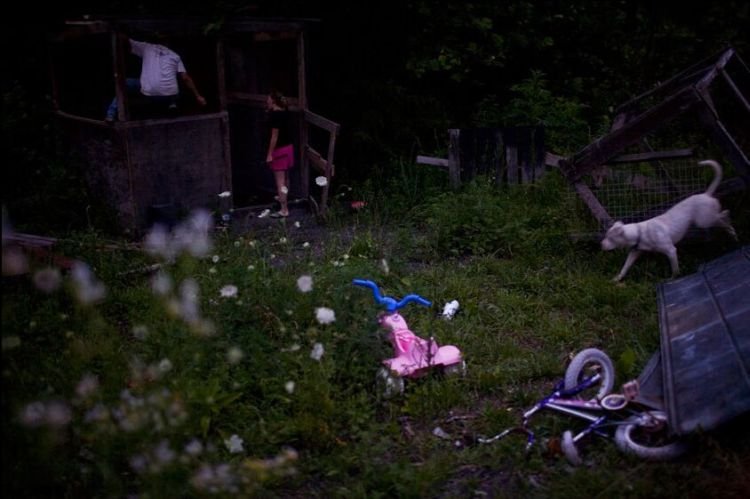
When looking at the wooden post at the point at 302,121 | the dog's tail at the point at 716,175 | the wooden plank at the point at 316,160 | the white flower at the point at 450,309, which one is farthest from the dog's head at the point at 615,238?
the wooden post at the point at 302,121

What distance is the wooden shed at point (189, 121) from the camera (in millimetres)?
8672

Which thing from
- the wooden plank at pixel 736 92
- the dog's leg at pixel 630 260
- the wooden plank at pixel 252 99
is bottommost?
the dog's leg at pixel 630 260

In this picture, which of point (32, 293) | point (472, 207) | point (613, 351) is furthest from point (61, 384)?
point (472, 207)

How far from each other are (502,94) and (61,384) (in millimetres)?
9595

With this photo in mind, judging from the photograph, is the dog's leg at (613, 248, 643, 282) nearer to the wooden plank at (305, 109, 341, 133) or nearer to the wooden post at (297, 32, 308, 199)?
the wooden plank at (305, 109, 341, 133)

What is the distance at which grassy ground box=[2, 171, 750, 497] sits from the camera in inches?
142

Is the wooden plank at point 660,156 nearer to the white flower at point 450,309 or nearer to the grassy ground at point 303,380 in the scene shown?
the grassy ground at point 303,380

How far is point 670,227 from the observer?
6.49 metres

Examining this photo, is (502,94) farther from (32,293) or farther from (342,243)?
(32,293)

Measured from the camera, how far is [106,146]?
8.84 meters

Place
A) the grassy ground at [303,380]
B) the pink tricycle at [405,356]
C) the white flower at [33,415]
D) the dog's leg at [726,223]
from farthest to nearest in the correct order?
the dog's leg at [726,223], the pink tricycle at [405,356], the grassy ground at [303,380], the white flower at [33,415]

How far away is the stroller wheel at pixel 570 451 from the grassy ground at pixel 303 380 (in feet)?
0.14

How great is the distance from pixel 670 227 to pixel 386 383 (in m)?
3.13

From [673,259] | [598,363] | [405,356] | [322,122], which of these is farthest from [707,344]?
[322,122]
